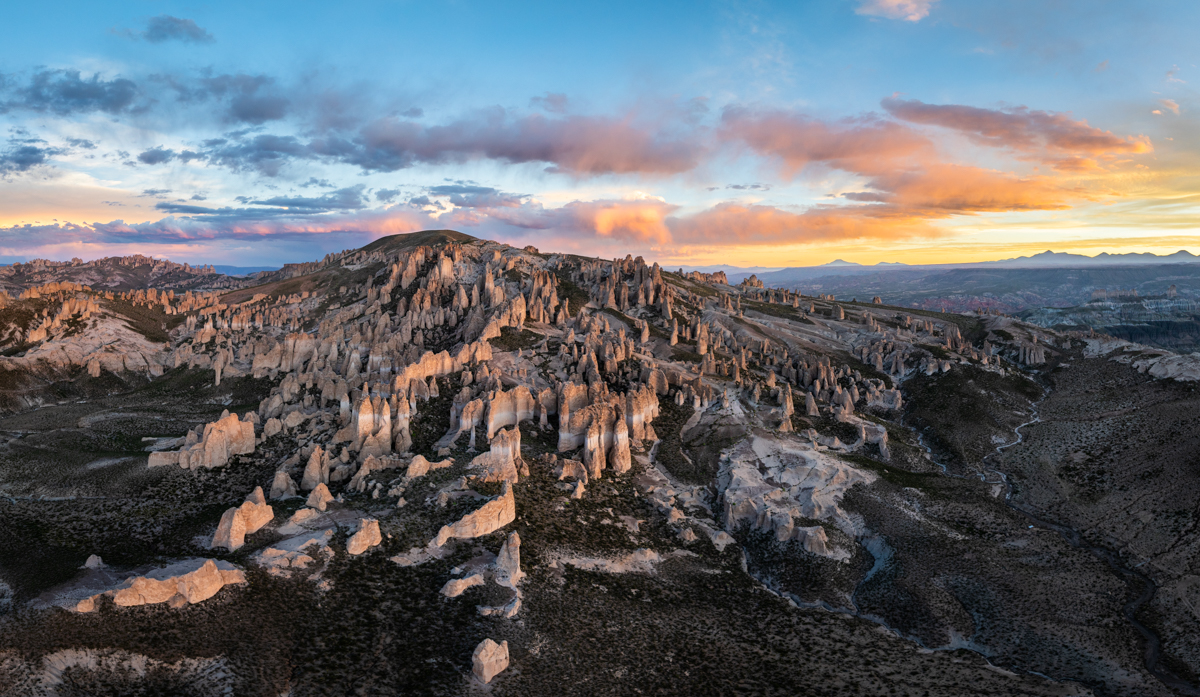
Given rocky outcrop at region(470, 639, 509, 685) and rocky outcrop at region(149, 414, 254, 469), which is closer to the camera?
rocky outcrop at region(470, 639, 509, 685)

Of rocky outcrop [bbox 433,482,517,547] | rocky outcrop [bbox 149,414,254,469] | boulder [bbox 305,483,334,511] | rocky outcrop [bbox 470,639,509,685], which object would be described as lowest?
rocky outcrop [bbox 470,639,509,685]

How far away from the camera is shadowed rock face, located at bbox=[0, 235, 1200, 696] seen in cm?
3834

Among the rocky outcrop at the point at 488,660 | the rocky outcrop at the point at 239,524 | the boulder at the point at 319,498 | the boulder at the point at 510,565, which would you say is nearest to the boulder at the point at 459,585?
the boulder at the point at 510,565

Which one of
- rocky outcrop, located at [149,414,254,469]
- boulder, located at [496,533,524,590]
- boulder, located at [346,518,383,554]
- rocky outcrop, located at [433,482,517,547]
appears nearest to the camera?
boulder, located at [496,533,524,590]

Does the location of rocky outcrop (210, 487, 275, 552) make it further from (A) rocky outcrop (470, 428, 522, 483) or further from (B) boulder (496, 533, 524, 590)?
(B) boulder (496, 533, 524, 590)

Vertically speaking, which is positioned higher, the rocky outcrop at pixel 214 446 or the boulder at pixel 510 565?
the rocky outcrop at pixel 214 446

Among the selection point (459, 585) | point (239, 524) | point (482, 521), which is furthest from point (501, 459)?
point (239, 524)

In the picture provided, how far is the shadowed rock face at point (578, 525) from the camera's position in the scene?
3834 cm

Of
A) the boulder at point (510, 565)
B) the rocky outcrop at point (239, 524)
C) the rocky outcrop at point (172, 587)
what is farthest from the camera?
the boulder at point (510, 565)

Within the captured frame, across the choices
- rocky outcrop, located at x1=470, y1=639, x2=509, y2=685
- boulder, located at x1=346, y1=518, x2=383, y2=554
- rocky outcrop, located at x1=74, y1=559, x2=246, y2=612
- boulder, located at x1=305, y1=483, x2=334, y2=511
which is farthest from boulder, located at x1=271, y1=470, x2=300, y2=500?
rocky outcrop, located at x1=470, y1=639, x2=509, y2=685

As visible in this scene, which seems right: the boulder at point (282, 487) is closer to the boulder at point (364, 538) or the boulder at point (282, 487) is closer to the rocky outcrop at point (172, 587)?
the boulder at point (364, 538)

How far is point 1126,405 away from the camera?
107 meters

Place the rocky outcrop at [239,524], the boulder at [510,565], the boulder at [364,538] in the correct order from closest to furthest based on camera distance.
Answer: the rocky outcrop at [239,524] → the boulder at [510,565] → the boulder at [364,538]

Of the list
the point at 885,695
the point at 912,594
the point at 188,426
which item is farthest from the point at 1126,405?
the point at 188,426
